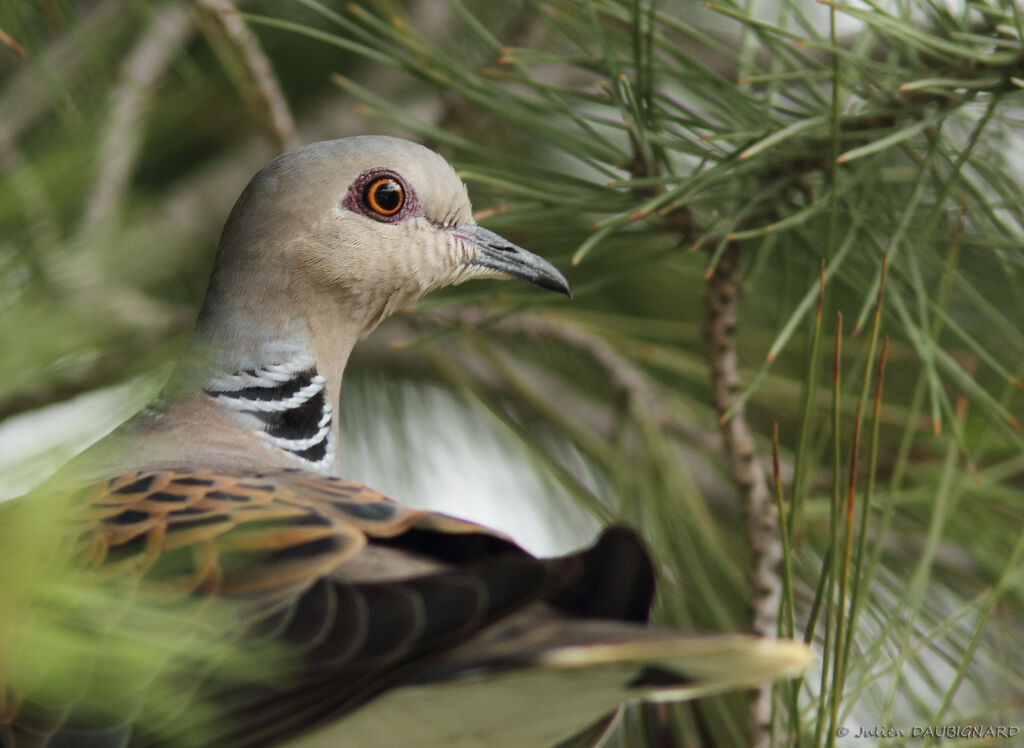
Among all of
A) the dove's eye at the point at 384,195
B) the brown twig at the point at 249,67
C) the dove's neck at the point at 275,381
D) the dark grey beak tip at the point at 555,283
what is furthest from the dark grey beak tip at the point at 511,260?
the brown twig at the point at 249,67

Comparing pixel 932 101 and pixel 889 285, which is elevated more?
pixel 932 101

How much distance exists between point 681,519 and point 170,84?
171 centimetres

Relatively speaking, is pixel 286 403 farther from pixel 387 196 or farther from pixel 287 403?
pixel 387 196

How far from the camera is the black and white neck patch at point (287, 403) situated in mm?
1989

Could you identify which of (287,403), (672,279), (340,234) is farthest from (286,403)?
(672,279)

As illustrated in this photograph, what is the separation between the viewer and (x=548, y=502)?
9.73ft

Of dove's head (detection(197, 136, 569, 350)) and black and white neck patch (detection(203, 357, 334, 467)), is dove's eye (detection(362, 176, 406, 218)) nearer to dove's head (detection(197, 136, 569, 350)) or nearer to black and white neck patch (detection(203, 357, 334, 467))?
dove's head (detection(197, 136, 569, 350))

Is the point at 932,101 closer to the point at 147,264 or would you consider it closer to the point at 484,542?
the point at 484,542

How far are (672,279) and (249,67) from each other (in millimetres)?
1353

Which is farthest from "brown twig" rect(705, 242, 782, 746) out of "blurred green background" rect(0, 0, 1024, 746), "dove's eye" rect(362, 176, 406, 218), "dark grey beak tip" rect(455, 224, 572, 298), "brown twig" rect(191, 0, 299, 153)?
"brown twig" rect(191, 0, 299, 153)

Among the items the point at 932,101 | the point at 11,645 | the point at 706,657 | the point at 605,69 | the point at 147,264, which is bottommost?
the point at 706,657

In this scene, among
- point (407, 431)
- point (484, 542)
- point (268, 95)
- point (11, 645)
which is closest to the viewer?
point (11, 645)

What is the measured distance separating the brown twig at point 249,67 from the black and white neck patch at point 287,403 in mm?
523

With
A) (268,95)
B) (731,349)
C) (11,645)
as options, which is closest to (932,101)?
(731,349)
